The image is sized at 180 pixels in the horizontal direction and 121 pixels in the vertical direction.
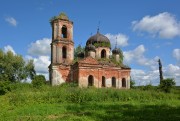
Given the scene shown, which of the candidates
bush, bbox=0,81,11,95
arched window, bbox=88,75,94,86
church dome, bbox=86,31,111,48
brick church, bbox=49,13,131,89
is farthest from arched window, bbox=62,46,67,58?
bush, bbox=0,81,11,95

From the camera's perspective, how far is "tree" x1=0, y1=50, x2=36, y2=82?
1957 inches

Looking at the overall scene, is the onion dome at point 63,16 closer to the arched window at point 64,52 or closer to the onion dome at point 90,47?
the arched window at point 64,52

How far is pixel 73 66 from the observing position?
119 ft

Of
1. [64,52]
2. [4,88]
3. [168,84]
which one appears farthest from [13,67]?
[168,84]

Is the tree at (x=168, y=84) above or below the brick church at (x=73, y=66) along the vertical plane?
below

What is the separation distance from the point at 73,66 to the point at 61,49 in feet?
8.84

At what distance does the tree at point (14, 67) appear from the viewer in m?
49.7

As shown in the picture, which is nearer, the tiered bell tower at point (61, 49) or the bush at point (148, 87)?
the bush at point (148, 87)

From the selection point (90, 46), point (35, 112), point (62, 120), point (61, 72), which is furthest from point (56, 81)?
point (62, 120)

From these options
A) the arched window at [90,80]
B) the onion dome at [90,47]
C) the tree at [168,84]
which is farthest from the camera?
the onion dome at [90,47]

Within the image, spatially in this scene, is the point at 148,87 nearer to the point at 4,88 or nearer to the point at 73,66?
the point at 73,66

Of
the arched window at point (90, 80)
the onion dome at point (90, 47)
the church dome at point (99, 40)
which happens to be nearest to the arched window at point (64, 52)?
the onion dome at point (90, 47)

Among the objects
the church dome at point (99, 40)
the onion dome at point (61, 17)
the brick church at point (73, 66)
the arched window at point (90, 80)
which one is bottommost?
the arched window at point (90, 80)

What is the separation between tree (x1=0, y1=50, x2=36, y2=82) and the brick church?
1549 centimetres
